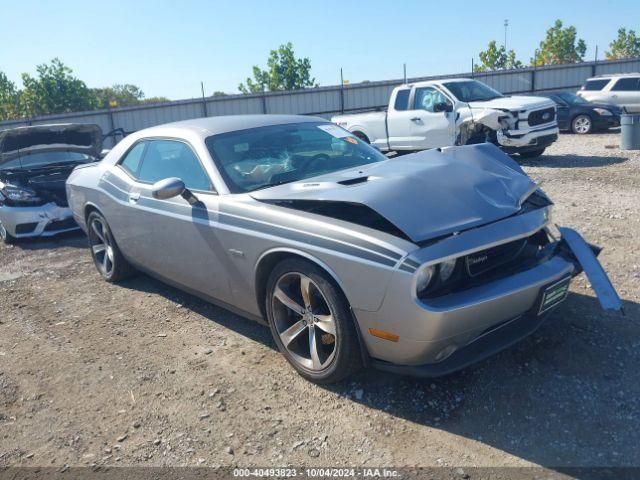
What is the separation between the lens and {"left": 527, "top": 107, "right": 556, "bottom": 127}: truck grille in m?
10.7

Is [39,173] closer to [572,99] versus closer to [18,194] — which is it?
[18,194]

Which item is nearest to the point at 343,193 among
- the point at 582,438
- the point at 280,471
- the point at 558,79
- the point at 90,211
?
the point at 280,471

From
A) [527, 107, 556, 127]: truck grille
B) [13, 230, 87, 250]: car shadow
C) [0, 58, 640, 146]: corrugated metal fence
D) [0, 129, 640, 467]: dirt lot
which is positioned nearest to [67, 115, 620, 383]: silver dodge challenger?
[0, 129, 640, 467]: dirt lot

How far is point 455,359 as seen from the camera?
2.96 metres

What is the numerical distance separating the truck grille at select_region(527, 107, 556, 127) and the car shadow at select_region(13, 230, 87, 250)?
820 cm

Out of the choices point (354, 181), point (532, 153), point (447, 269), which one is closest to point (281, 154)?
point (354, 181)

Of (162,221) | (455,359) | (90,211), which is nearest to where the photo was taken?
(455,359)

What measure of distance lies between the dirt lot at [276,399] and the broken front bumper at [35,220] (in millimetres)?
3016

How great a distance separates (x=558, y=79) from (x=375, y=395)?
2551 centimetres

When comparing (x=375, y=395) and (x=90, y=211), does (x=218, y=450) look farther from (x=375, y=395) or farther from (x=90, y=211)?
(x=90, y=211)

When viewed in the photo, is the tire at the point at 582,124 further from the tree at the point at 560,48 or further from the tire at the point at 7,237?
the tree at the point at 560,48

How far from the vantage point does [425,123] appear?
11531 mm

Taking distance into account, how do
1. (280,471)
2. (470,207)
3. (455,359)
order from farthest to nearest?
1. (470,207)
2. (455,359)
3. (280,471)

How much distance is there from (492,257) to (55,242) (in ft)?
22.0
